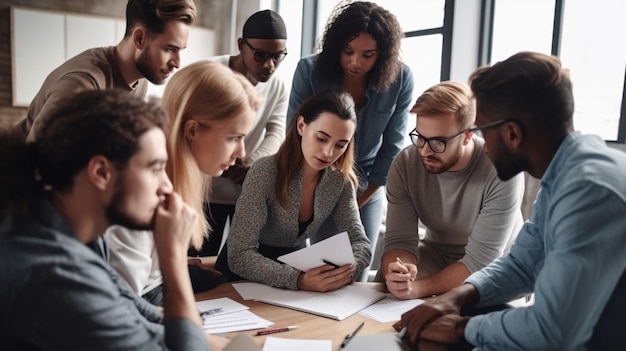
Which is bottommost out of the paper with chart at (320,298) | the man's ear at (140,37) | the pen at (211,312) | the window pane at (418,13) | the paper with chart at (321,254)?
the paper with chart at (320,298)

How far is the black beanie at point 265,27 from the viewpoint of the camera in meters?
2.37

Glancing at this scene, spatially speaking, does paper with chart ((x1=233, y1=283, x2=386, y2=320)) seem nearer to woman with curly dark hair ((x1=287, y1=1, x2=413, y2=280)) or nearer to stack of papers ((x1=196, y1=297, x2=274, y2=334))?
stack of papers ((x1=196, y1=297, x2=274, y2=334))

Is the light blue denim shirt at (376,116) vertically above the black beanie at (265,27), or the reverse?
the black beanie at (265,27)

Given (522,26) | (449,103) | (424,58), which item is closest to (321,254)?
(449,103)

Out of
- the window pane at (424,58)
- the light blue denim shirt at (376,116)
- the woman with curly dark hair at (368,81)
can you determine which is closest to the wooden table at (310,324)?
the woman with curly dark hair at (368,81)

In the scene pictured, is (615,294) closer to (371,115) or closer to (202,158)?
(202,158)

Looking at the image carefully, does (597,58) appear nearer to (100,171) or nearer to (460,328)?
(460,328)

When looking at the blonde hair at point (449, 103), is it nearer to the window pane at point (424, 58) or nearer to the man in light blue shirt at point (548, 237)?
the man in light blue shirt at point (548, 237)

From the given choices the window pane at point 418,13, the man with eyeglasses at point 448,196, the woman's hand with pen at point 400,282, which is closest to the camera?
the woman's hand with pen at point 400,282

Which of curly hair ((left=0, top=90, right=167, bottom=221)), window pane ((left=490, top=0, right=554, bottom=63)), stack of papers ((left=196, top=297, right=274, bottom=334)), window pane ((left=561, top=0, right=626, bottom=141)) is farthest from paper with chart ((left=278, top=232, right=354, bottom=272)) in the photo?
window pane ((left=490, top=0, right=554, bottom=63))

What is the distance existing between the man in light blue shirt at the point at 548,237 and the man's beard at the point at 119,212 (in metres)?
0.70

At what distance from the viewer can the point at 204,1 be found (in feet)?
18.4

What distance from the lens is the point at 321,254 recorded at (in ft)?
5.33

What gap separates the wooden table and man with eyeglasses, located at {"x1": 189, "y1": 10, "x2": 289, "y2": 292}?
101 centimetres
